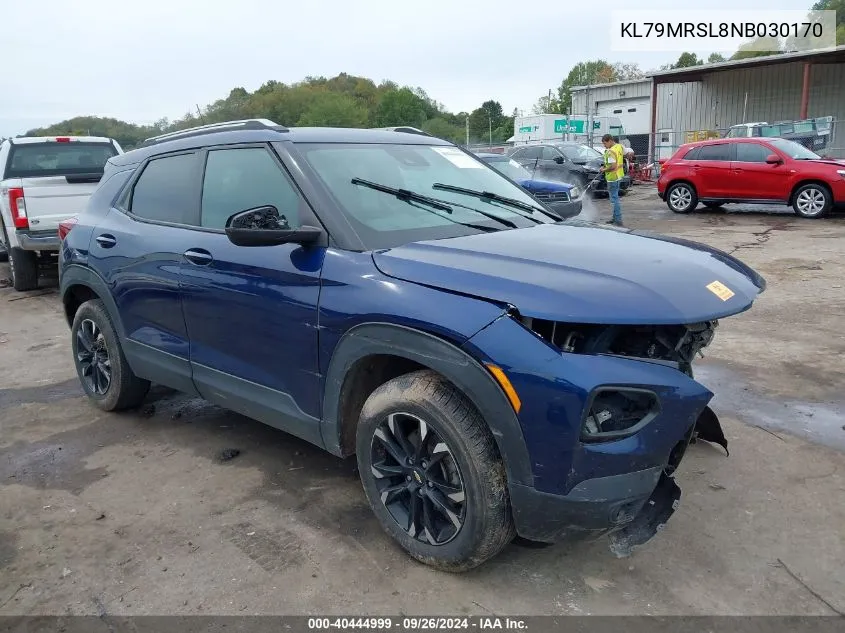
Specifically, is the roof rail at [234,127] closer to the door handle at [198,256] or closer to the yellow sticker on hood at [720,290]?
the door handle at [198,256]

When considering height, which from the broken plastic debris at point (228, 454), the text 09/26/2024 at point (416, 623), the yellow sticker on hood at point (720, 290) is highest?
the yellow sticker on hood at point (720, 290)

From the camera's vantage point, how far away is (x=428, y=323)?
2637 millimetres

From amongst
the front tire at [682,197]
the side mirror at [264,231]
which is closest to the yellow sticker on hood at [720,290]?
the side mirror at [264,231]

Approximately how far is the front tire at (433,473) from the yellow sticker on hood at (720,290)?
1.02 meters

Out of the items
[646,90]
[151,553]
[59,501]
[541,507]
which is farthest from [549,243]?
[646,90]

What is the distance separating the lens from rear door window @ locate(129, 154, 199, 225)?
3963 millimetres

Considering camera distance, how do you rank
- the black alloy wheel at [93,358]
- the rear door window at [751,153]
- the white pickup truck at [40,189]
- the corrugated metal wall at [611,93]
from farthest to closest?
the corrugated metal wall at [611,93] < the rear door window at [751,153] < the white pickup truck at [40,189] < the black alloy wheel at [93,358]

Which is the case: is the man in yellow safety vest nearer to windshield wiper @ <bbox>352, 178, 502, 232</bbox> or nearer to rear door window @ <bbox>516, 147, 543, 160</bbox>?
rear door window @ <bbox>516, 147, 543, 160</bbox>

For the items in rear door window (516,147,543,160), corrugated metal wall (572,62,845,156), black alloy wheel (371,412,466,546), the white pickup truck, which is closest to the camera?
black alloy wheel (371,412,466,546)

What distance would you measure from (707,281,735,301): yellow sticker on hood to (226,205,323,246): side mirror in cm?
165

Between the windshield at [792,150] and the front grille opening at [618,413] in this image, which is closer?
the front grille opening at [618,413]

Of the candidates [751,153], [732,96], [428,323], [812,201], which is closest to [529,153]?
[751,153]

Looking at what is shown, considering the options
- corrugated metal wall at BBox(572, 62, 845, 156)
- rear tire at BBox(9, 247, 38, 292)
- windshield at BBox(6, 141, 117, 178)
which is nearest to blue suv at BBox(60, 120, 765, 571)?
rear tire at BBox(9, 247, 38, 292)

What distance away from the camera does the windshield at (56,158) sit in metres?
9.70
